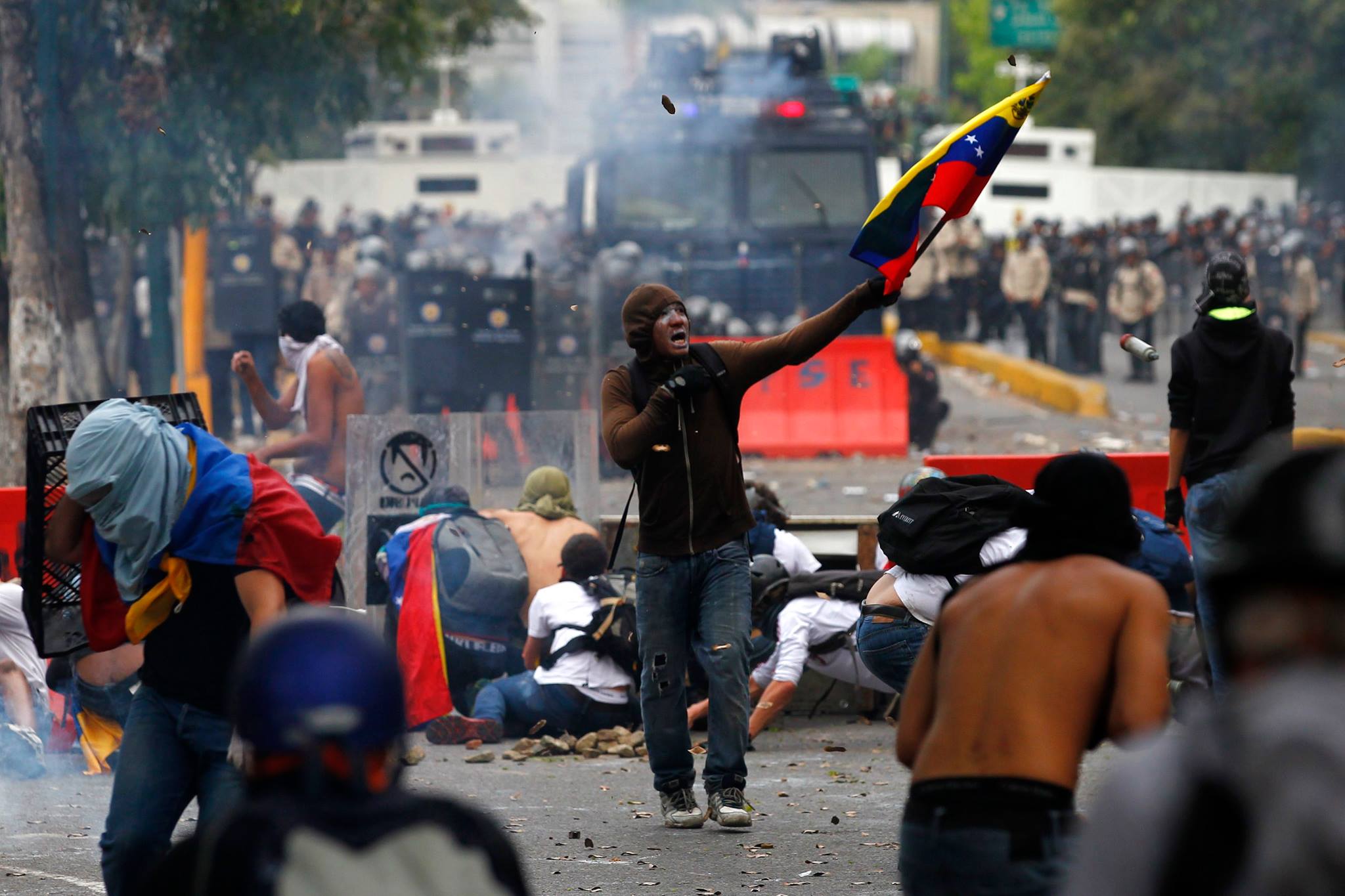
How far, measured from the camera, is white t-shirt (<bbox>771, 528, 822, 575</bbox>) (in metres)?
7.78

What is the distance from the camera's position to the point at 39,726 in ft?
24.2

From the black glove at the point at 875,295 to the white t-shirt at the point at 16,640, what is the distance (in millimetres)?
3675

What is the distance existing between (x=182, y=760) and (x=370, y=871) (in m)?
1.85

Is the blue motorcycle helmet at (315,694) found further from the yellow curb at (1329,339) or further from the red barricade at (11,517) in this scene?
the yellow curb at (1329,339)

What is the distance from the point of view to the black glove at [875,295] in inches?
211

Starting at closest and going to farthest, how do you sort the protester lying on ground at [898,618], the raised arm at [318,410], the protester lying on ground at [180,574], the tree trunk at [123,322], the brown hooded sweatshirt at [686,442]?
the protester lying on ground at [180,574] → the protester lying on ground at [898,618] → the brown hooded sweatshirt at [686,442] → the raised arm at [318,410] → the tree trunk at [123,322]

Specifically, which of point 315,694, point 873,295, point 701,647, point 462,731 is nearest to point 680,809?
point 701,647

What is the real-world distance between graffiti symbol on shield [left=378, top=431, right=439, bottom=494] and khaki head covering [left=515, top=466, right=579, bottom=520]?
20.8 inches

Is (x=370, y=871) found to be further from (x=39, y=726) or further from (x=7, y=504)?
(x=7, y=504)

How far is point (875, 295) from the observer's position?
540 centimetres

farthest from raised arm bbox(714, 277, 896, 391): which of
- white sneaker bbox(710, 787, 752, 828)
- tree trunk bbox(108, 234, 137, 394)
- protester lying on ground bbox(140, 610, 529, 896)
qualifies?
tree trunk bbox(108, 234, 137, 394)

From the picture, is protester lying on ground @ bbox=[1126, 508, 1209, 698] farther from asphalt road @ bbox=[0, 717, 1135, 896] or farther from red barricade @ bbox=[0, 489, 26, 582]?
red barricade @ bbox=[0, 489, 26, 582]

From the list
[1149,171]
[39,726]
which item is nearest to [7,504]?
[39,726]

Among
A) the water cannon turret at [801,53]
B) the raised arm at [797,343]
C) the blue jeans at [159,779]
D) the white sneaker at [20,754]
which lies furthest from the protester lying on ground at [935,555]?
the water cannon turret at [801,53]
